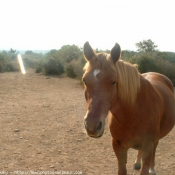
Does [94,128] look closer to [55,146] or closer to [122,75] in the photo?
[122,75]

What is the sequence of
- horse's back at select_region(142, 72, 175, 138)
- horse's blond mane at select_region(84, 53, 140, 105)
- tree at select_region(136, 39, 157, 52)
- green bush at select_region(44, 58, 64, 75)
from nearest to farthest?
horse's blond mane at select_region(84, 53, 140, 105) → horse's back at select_region(142, 72, 175, 138) → green bush at select_region(44, 58, 64, 75) → tree at select_region(136, 39, 157, 52)

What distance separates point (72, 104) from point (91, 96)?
7.03m

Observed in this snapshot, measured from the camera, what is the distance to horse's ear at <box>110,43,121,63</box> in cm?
242

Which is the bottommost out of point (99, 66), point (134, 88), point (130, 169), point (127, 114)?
point (130, 169)

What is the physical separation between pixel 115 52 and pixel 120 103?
56 centimetres

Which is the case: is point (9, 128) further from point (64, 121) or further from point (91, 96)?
point (91, 96)

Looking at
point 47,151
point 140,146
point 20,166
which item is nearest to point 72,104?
point 47,151

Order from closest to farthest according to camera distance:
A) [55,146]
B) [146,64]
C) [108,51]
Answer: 1. [55,146]
2. [146,64]
3. [108,51]

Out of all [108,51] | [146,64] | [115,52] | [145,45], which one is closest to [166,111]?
[115,52]

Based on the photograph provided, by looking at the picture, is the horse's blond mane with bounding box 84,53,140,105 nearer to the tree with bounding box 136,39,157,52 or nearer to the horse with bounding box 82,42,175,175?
the horse with bounding box 82,42,175,175

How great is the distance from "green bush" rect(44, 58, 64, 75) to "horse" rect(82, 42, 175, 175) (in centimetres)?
1785

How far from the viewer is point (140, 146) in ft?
9.22

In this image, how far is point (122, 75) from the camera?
2.53 meters

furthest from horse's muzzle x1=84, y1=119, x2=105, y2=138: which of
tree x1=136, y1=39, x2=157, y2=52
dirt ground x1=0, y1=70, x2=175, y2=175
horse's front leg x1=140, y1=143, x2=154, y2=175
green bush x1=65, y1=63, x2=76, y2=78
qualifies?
tree x1=136, y1=39, x2=157, y2=52
